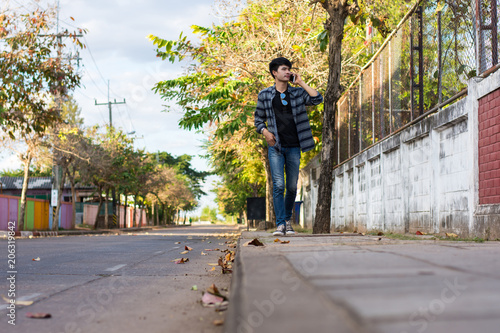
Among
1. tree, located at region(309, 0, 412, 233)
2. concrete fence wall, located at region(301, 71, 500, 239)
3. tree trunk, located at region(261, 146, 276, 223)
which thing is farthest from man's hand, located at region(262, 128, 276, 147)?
tree trunk, located at region(261, 146, 276, 223)

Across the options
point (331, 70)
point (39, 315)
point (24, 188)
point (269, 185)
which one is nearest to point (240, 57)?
point (331, 70)

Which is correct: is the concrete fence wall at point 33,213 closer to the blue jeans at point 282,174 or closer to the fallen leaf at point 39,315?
the blue jeans at point 282,174

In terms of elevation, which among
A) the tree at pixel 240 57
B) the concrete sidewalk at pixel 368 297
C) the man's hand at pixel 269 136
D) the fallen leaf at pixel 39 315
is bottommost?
the fallen leaf at pixel 39 315

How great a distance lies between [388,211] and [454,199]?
352 centimetres

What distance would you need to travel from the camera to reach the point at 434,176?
8500 mm

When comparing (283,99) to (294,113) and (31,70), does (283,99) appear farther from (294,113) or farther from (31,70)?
(31,70)

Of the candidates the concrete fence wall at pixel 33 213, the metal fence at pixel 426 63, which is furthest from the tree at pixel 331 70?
the concrete fence wall at pixel 33 213

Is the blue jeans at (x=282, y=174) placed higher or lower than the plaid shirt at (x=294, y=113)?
lower

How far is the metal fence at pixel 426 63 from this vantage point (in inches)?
277

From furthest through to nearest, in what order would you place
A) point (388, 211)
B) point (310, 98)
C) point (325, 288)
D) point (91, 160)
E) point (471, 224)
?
1. point (91, 160)
2. point (388, 211)
3. point (310, 98)
4. point (471, 224)
5. point (325, 288)

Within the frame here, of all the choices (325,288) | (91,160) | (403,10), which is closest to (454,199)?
(325,288)

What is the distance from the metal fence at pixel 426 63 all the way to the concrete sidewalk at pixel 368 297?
4.69m

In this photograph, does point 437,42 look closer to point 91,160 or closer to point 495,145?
point 495,145

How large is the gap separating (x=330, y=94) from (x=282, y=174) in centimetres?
321
